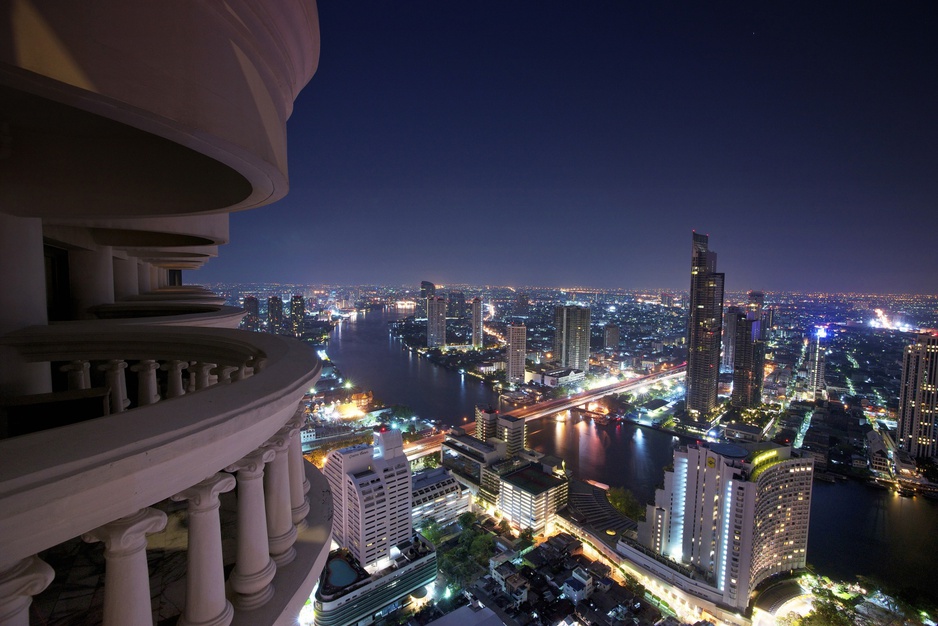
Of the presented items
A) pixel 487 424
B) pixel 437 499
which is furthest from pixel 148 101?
pixel 487 424

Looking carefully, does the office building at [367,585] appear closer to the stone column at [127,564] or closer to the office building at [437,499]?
the office building at [437,499]

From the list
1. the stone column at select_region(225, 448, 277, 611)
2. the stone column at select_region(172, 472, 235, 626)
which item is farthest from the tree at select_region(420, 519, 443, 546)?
the stone column at select_region(172, 472, 235, 626)

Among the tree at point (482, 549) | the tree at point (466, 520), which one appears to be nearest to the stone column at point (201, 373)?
the tree at point (482, 549)

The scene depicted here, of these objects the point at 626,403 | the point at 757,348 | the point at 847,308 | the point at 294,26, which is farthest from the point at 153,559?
the point at 847,308

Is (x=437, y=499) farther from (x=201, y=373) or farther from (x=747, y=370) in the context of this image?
(x=747, y=370)

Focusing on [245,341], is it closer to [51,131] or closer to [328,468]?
[51,131]
